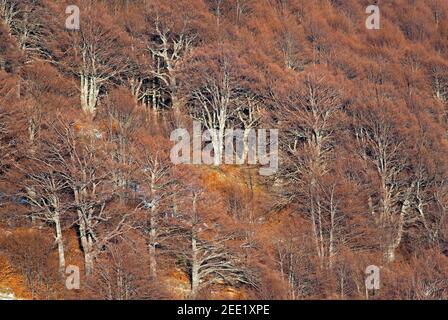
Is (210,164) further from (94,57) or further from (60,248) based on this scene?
(60,248)

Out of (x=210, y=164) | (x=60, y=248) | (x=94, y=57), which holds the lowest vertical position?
(x=60, y=248)

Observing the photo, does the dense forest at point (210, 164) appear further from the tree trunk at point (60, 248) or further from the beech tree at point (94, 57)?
the beech tree at point (94, 57)

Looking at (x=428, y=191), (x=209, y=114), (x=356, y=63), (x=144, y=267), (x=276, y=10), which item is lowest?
(x=144, y=267)

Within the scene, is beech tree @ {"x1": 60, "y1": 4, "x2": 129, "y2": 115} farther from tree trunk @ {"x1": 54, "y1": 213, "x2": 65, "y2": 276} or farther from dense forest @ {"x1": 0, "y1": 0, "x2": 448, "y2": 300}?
tree trunk @ {"x1": 54, "y1": 213, "x2": 65, "y2": 276}

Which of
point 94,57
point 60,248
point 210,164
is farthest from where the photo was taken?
point 94,57

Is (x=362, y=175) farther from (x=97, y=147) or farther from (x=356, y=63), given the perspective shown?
(x=356, y=63)

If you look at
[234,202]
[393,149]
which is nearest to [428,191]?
[393,149]

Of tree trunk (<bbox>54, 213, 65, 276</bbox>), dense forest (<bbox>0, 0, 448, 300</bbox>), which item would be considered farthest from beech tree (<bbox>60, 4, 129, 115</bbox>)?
tree trunk (<bbox>54, 213, 65, 276</bbox>)

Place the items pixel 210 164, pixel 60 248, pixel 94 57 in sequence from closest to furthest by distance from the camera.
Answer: pixel 60 248, pixel 210 164, pixel 94 57

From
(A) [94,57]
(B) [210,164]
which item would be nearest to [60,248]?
(B) [210,164]
